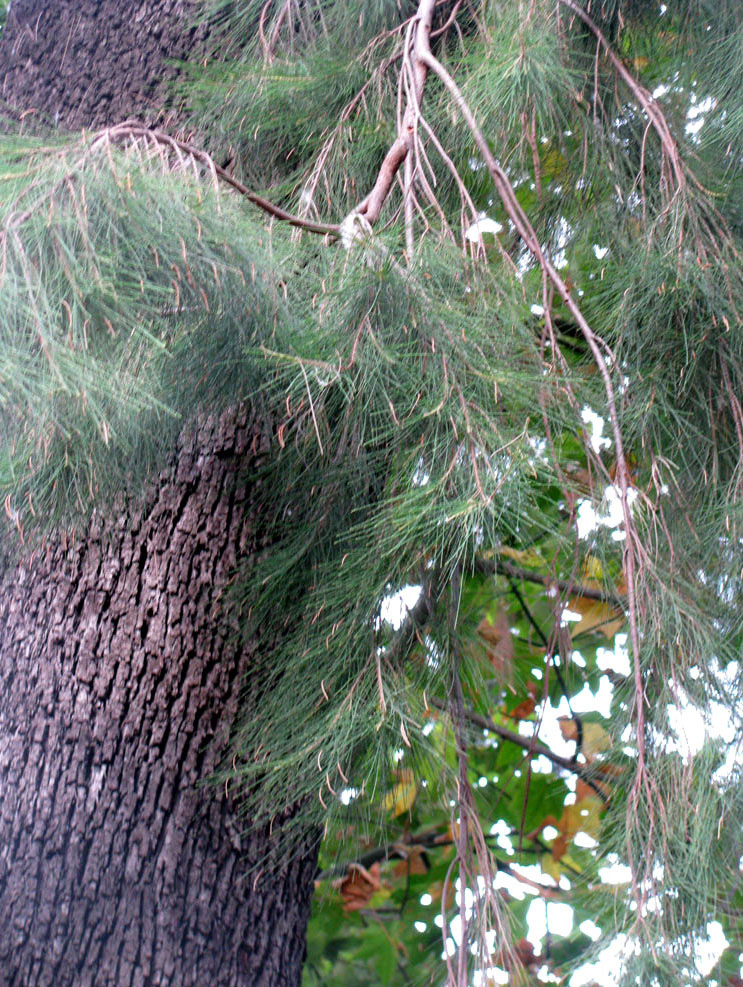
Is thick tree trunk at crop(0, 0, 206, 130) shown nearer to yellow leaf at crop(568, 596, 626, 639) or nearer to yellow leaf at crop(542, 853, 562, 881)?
yellow leaf at crop(568, 596, 626, 639)

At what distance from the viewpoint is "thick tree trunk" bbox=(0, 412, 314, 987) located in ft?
3.91

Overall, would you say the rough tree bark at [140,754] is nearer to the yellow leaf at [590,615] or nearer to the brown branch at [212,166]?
the brown branch at [212,166]

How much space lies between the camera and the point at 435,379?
3.26 feet

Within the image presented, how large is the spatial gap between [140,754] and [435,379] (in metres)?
0.63

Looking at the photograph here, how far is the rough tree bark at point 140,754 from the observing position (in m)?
1.19

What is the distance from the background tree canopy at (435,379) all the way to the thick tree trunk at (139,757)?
72 mm

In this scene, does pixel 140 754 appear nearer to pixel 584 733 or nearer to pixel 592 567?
pixel 592 567

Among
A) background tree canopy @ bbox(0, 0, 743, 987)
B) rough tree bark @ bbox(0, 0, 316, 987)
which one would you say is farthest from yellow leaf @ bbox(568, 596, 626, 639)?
rough tree bark @ bbox(0, 0, 316, 987)

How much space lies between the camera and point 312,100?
1.51 metres

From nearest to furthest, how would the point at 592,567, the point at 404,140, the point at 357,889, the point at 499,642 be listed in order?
the point at 404,140 → the point at 592,567 → the point at 499,642 → the point at 357,889

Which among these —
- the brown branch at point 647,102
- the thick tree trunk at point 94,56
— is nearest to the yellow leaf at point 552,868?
the brown branch at point 647,102

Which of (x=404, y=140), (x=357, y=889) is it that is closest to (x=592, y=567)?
(x=404, y=140)

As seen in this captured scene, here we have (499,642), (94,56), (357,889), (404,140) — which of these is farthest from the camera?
(357,889)

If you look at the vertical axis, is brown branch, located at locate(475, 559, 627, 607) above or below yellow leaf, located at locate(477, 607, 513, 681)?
above
